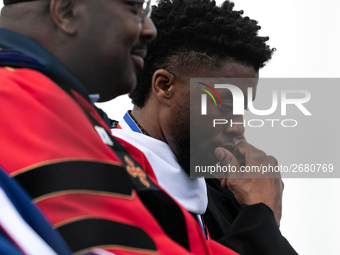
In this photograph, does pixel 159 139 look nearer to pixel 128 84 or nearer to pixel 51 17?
pixel 128 84

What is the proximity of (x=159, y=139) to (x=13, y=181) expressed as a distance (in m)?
1.32

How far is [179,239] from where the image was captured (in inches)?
47.5

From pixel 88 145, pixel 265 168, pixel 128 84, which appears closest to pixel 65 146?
pixel 88 145

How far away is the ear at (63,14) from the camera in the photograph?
3.80 ft

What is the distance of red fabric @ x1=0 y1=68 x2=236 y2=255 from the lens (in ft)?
2.93

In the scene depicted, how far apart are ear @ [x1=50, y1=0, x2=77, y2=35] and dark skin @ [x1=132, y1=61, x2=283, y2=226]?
1.00m

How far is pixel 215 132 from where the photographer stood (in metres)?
2.16

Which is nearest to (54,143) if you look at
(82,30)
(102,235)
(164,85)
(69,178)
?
(69,178)

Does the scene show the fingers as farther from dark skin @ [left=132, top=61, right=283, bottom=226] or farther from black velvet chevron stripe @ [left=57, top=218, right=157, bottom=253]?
black velvet chevron stripe @ [left=57, top=218, right=157, bottom=253]

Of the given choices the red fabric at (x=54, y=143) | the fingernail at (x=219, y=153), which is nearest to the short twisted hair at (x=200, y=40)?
the fingernail at (x=219, y=153)

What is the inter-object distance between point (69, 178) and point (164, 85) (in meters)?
1.30

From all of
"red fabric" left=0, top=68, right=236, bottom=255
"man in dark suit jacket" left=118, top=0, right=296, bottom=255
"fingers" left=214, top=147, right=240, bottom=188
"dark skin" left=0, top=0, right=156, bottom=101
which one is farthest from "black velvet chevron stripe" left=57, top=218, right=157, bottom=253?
"fingers" left=214, top=147, right=240, bottom=188

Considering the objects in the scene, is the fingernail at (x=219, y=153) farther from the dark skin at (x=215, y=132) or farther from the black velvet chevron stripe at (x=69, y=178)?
the black velvet chevron stripe at (x=69, y=178)

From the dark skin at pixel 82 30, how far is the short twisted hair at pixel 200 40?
0.96m
